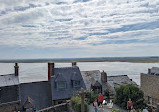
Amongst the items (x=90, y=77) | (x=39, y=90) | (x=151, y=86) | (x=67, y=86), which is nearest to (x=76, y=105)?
(x=67, y=86)

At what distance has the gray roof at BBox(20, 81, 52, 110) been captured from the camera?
2351cm

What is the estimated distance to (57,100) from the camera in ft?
78.5

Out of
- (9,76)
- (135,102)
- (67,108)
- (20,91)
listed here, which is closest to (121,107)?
(135,102)

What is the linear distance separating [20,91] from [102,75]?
16.4 metres

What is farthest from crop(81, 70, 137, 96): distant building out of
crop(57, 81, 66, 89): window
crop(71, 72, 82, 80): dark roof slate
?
crop(57, 81, 66, 89): window

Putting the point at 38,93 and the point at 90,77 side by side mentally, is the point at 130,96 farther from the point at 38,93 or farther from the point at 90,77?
the point at 38,93

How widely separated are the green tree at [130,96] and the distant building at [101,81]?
7.36 meters

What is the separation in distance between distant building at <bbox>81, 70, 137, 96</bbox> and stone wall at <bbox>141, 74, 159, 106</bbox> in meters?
6.10

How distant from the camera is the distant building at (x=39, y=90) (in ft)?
69.9

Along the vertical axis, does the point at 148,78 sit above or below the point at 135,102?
above

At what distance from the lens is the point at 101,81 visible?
32.2 meters

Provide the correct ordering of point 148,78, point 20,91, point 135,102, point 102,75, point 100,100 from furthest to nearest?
point 102,75, point 148,78, point 20,91, point 135,102, point 100,100

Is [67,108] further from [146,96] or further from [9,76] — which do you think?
[146,96]

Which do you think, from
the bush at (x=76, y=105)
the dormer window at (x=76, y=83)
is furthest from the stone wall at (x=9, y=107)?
the dormer window at (x=76, y=83)
